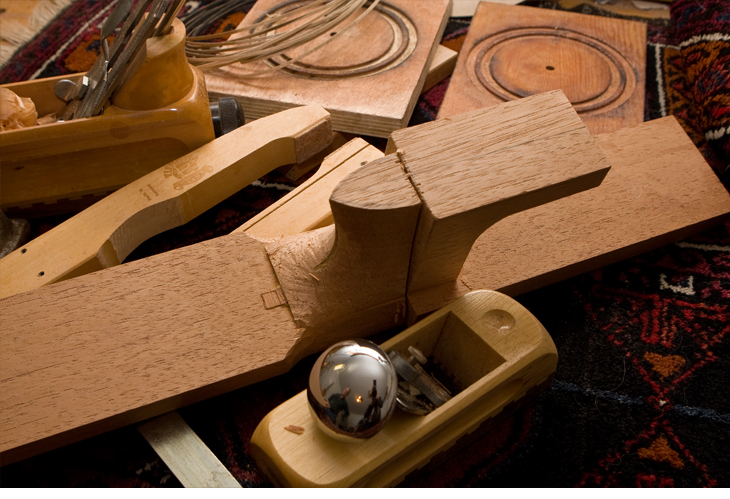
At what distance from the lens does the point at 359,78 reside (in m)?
1.21

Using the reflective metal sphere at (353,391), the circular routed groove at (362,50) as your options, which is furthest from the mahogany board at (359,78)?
the reflective metal sphere at (353,391)

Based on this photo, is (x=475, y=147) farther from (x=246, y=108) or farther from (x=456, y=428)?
(x=246, y=108)

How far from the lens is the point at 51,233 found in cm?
91

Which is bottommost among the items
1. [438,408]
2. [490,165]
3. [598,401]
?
[598,401]

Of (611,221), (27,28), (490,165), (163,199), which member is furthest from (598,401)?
(27,28)

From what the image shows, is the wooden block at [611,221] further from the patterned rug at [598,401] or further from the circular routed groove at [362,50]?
the circular routed groove at [362,50]

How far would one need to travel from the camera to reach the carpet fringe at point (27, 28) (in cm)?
140

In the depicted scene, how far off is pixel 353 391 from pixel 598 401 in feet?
1.40

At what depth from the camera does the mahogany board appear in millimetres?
1153

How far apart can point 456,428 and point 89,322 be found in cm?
48

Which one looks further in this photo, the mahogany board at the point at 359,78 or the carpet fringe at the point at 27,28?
the carpet fringe at the point at 27,28

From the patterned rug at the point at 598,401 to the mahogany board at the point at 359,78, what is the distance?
7.1 inches

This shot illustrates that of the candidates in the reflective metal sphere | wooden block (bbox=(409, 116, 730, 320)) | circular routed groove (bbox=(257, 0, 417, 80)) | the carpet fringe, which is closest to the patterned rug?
wooden block (bbox=(409, 116, 730, 320))

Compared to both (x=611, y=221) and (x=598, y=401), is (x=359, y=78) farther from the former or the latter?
(x=598, y=401)
